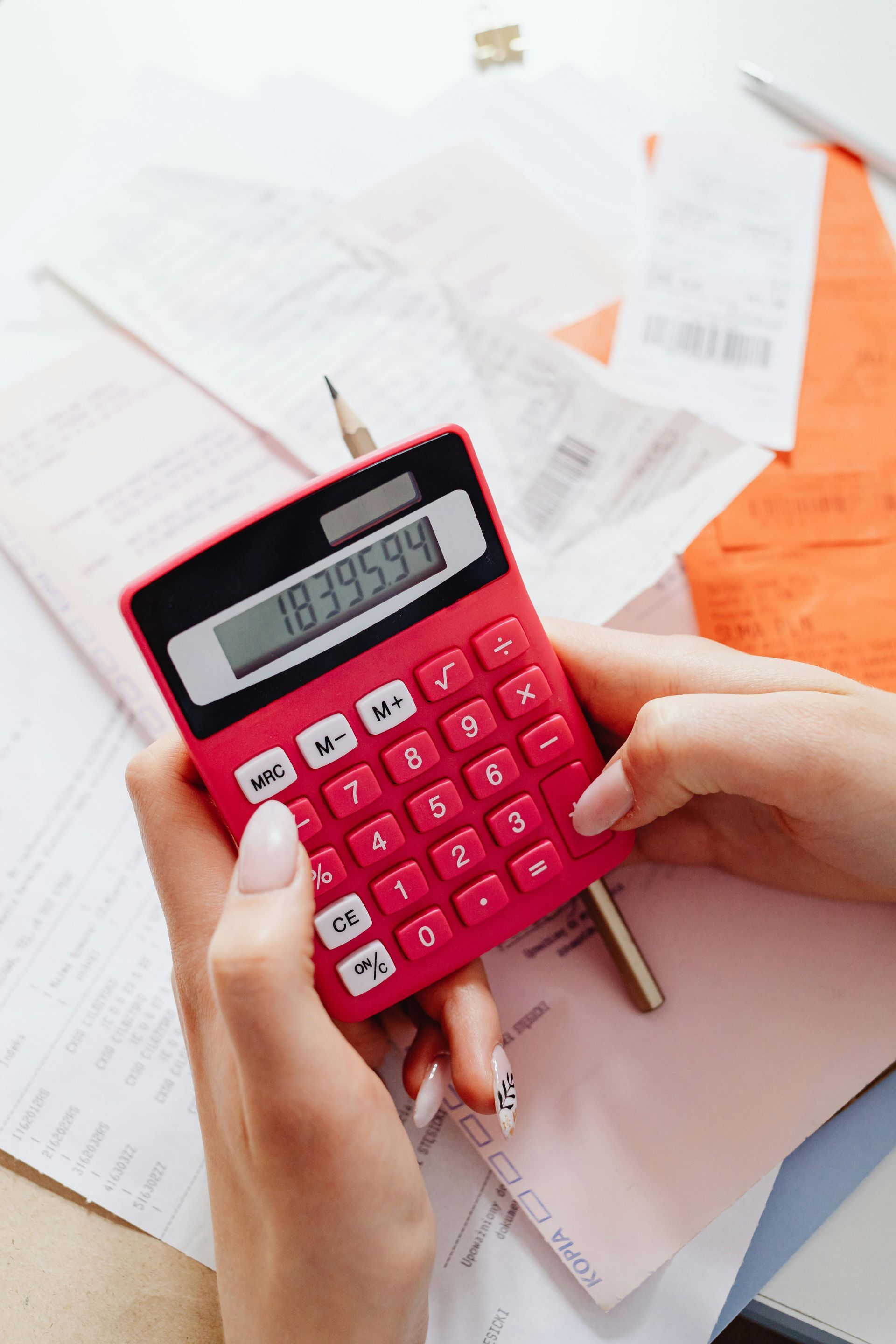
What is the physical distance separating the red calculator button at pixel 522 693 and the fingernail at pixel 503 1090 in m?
0.19

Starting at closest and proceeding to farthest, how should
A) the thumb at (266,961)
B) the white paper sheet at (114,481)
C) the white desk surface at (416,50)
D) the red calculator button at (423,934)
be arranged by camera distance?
the thumb at (266,961), the red calculator button at (423,934), the white paper sheet at (114,481), the white desk surface at (416,50)

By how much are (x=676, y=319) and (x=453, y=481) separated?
384mm

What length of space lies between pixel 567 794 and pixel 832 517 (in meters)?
0.35

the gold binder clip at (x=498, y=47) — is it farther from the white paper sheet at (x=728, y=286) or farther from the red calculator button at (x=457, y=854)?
the red calculator button at (x=457, y=854)

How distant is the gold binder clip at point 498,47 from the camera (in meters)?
0.80

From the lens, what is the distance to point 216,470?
2.15 feet

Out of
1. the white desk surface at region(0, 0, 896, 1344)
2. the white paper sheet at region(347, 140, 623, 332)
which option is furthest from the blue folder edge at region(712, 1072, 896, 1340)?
the white desk surface at region(0, 0, 896, 1344)

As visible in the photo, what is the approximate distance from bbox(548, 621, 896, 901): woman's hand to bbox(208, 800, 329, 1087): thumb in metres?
0.17

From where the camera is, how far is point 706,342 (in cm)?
71

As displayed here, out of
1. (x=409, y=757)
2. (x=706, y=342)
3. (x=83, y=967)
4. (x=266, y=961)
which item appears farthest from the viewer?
(x=706, y=342)

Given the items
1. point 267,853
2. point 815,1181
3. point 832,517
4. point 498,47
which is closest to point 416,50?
point 498,47

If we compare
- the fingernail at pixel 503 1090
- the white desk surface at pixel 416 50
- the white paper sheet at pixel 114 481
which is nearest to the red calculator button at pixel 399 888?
the fingernail at pixel 503 1090

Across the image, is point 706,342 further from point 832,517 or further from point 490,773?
point 490,773

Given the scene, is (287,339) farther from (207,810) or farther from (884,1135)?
(884,1135)
